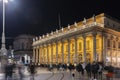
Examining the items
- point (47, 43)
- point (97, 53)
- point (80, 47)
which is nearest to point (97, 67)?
point (97, 53)

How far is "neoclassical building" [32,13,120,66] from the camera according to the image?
214 feet

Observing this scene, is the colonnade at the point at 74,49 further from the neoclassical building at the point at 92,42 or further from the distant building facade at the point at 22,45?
the distant building facade at the point at 22,45

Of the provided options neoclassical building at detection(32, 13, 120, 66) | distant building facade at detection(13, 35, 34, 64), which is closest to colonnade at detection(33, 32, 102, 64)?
neoclassical building at detection(32, 13, 120, 66)

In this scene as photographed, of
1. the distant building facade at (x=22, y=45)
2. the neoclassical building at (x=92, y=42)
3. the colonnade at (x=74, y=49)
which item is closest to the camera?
the neoclassical building at (x=92, y=42)

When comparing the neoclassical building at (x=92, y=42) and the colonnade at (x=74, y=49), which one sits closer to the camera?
the neoclassical building at (x=92, y=42)

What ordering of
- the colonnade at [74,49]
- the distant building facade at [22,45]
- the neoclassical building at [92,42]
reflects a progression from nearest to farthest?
the neoclassical building at [92,42] → the colonnade at [74,49] → the distant building facade at [22,45]

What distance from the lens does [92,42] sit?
225 ft

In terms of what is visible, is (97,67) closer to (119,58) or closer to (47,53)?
(119,58)

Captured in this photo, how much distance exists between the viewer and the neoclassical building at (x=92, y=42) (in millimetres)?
65125

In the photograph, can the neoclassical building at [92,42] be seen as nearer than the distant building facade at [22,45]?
Yes

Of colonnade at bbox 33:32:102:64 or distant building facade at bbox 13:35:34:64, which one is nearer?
colonnade at bbox 33:32:102:64

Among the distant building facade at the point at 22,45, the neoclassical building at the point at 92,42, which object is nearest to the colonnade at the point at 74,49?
the neoclassical building at the point at 92,42

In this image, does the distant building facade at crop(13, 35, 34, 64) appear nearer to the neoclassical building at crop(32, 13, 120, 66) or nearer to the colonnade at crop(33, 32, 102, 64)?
the colonnade at crop(33, 32, 102, 64)

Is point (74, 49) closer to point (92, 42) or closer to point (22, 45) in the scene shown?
point (92, 42)
